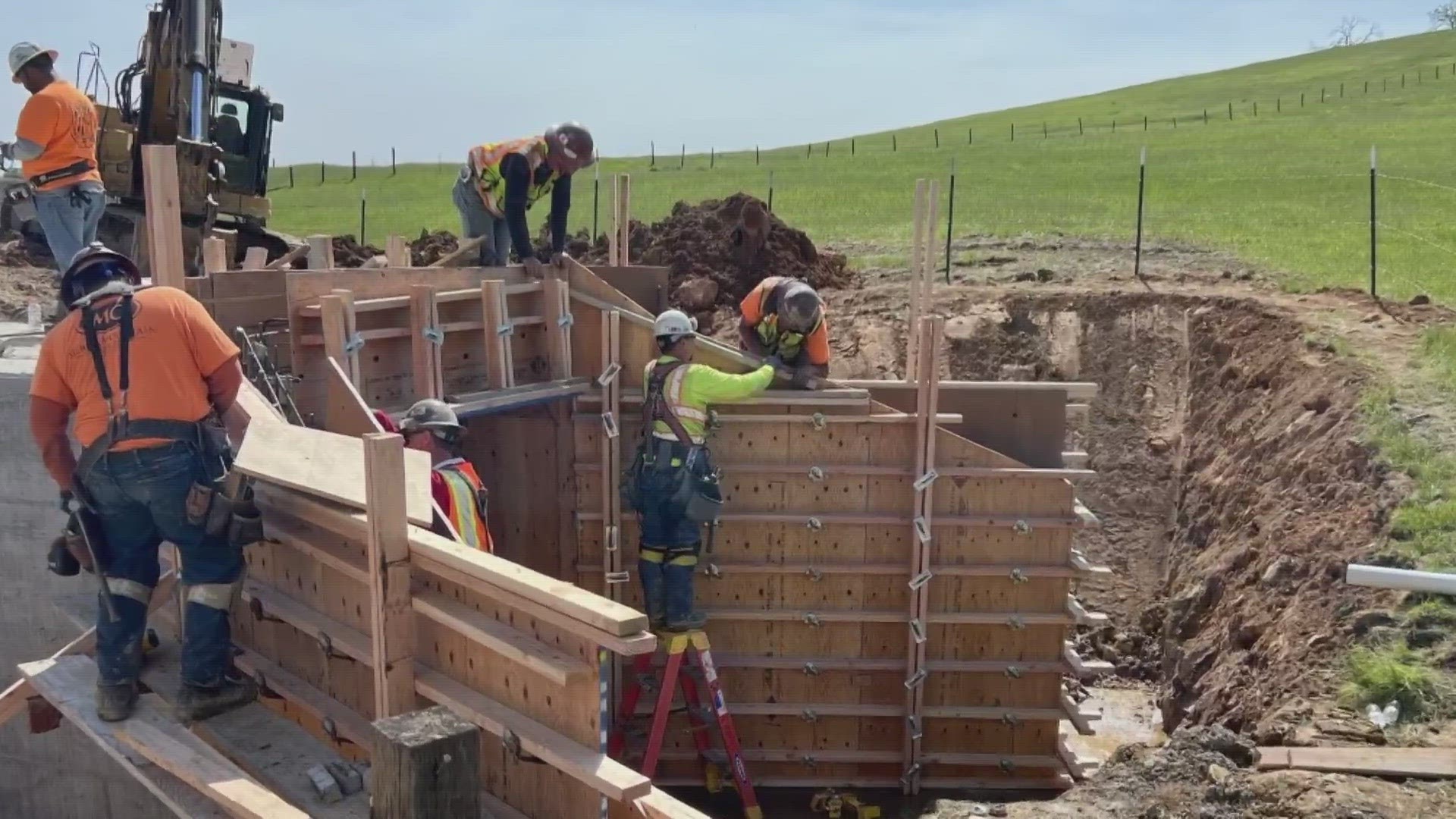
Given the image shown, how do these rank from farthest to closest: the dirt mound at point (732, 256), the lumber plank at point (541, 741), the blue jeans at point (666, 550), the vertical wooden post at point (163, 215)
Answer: the dirt mound at point (732, 256) → the blue jeans at point (666, 550) → the vertical wooden post at point (163, 215) → the lumber plank at point (541, 741)

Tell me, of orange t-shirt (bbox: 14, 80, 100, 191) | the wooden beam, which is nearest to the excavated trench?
the wooden beam

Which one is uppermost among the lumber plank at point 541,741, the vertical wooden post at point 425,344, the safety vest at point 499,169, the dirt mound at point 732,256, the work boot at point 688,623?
the safety vest at point 499,169

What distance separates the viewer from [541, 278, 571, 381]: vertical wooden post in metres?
9.42

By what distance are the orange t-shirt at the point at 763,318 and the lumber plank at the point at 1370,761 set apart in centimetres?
437

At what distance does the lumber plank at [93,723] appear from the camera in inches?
206

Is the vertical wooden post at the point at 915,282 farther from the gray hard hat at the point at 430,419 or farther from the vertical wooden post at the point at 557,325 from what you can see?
the gray hard hat at the point at 430,419

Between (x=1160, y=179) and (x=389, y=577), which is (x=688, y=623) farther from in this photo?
(x=1160, y=179)

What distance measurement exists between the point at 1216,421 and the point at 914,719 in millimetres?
5151

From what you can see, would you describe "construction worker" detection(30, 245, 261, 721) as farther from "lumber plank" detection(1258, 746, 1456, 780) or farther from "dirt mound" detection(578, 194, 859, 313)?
"dirt mound" detection(578, 194, 859, 313)

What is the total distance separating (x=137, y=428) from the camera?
5.18 metres

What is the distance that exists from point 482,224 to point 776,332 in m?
2.97

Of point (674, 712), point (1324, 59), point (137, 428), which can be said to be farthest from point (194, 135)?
point (1324, 59)

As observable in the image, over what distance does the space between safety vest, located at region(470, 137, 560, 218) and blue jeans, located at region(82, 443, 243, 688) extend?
4.80 metres

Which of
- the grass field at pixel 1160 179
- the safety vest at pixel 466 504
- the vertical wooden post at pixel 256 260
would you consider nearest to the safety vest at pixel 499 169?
the vertical wooden post at pixel 256 260
